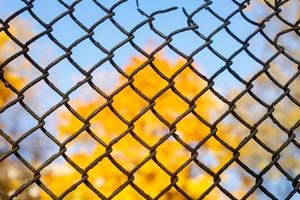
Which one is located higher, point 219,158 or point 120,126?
point 120,126

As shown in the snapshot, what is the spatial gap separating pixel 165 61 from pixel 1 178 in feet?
17.9

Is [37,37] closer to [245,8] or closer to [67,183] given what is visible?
[245,8]

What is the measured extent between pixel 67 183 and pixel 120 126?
6.88 ft

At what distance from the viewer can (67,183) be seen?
12164 millimetres

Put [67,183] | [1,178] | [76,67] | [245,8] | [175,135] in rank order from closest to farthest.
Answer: [76,67] → [175,135] → [245,8] → [1,178] → [67,183]

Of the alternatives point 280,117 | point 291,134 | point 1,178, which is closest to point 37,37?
point 291,134

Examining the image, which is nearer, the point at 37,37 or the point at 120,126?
the point at 37,37

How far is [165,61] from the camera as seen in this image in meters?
12.5

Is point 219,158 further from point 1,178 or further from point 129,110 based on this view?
point 1,178

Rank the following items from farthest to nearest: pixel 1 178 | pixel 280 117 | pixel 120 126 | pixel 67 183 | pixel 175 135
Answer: pixel 280 117 → pixel 67 183 → pixel 120 126 → pixel 1 178 → pixel 175 135

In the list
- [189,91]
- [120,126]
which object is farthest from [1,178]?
[189,91]

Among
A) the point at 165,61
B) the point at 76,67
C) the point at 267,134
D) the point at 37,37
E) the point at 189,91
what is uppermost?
the point at 165,61

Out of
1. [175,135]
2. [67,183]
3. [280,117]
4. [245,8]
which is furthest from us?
[280,117]

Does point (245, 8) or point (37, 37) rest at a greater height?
point (37, 37)
